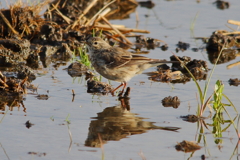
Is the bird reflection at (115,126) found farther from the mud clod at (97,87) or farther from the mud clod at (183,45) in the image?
the mud clod at (183,45)

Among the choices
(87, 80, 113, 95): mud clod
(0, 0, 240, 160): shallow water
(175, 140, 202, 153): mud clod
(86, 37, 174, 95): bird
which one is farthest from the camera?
(86, 37, 174, 95): bird

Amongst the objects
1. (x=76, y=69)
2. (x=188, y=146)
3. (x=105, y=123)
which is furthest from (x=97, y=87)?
(x=188, y=146)

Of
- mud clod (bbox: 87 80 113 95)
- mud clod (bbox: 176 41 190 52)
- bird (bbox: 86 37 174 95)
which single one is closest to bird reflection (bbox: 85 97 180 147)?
mud clod (bbox: 87 80 113 95)

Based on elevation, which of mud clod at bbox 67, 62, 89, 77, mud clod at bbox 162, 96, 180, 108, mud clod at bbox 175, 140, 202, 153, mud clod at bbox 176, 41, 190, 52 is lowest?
mud clod at bbox 175, 140, 202, 153

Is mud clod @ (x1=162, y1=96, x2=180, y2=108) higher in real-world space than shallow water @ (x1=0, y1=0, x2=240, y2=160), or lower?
higher

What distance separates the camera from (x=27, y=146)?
18.6ft

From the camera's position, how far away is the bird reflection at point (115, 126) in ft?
19.9

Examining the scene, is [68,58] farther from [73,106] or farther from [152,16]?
[152,16]

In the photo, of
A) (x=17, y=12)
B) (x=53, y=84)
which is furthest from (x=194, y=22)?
(x=53, y=84)

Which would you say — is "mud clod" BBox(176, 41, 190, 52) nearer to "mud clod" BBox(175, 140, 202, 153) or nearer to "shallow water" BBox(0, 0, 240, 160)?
Answer: "shallow water" BBox(0, 0, 240, 160)

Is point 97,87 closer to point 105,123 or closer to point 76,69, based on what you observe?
point 76,69

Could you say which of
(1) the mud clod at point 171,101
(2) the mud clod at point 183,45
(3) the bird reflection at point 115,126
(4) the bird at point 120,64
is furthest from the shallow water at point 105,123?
(2) the mud clod at point 183,45

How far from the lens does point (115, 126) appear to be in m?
6.54

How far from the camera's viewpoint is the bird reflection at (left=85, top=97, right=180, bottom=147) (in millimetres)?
6055
